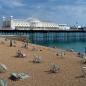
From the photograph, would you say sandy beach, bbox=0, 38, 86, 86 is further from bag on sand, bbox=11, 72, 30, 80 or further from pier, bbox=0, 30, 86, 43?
pier, bbox=0, 30, 86, 43

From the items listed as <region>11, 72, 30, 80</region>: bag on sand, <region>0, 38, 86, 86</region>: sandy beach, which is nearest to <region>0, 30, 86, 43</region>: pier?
<region>0, 38, 86, 86</region>: sandy beach

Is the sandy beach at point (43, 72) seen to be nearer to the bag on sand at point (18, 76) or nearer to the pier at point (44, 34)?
the bag on sand at point (18, 76)

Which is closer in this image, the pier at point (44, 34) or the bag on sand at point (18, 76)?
the bag on sand at point (18, 76)

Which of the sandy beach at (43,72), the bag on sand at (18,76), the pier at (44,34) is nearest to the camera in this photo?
the sandy beach at (43,72)

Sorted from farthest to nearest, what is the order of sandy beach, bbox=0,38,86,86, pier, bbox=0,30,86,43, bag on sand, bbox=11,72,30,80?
1. pier, bbox=0,30,86,43
2. bag on sand, bbox=11,72,30,80
3. sandy beach, bbox=0,38,86,86

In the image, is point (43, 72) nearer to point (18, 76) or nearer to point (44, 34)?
point (18, 76)

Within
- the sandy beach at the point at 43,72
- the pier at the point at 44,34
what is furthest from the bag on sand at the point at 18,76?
the pier at the point at 44,34

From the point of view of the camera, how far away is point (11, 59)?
591 inches

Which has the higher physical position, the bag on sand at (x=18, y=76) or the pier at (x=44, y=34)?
the pier at (x=44, y=34)

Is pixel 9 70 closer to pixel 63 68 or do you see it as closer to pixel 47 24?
pixel 63 68

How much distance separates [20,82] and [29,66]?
2.51 metres

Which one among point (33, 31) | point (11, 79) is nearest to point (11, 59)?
point (11, 79)

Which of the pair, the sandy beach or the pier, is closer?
the sandy beach

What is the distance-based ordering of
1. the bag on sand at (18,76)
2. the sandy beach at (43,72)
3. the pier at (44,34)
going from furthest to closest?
1. the pier at (44,34)
2. the bag on sand at (18,76)
3. the sandy beach at (43,72)
